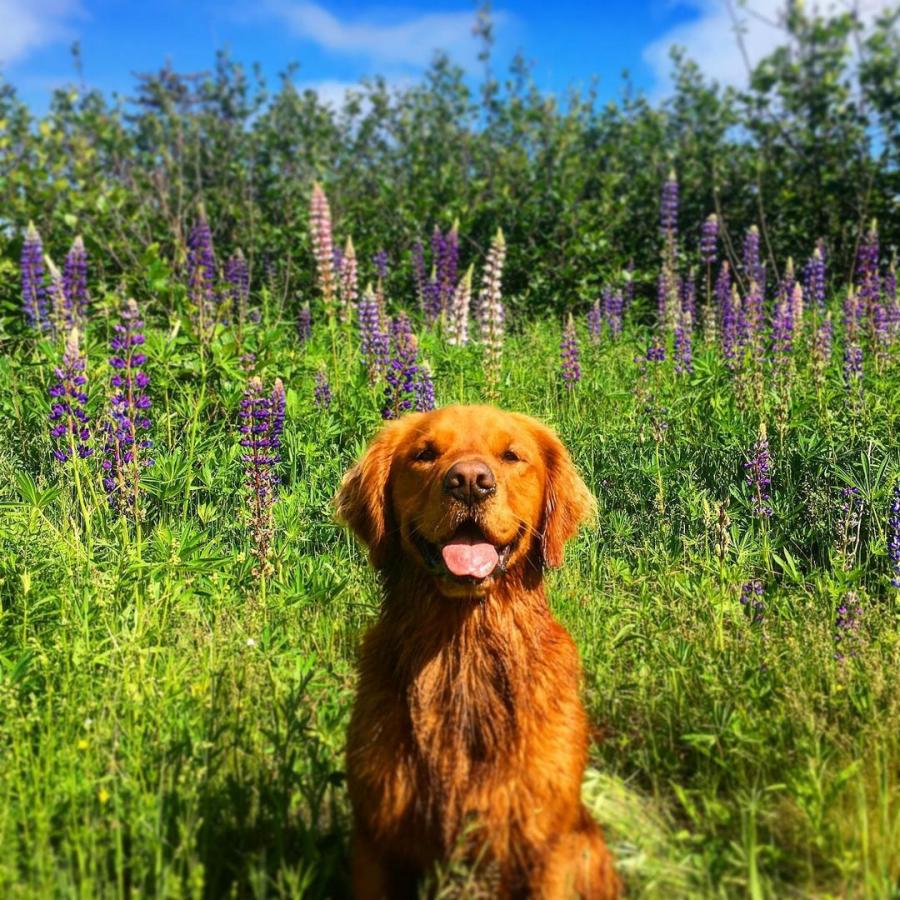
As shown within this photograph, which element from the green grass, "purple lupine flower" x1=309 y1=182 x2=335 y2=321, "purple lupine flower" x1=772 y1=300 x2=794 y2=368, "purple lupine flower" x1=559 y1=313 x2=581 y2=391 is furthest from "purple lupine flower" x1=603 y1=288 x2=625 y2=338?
the green grass

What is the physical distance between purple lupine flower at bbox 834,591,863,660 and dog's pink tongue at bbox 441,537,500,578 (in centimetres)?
151

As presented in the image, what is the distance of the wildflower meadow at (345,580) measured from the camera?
250 centimetres

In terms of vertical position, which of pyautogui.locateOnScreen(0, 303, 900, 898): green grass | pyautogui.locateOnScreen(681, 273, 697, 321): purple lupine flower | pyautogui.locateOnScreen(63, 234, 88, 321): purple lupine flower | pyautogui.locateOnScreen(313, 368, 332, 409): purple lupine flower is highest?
pyautogui.locateOnScreen(681, 273, 697, 321): purple lupine flower

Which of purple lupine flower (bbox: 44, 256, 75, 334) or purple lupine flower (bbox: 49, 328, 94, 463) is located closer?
purple lupine flower (bbox: 49, 328, 94, 463)

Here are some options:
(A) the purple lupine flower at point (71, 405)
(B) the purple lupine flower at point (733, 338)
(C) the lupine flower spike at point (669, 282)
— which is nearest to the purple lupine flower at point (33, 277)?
(A) the purple lupine flower at point (71, 405)

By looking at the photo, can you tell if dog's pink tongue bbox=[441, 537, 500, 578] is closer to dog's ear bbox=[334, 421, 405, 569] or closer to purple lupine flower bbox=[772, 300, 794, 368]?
dog's ear bbox=[334, 421, 405, 569]

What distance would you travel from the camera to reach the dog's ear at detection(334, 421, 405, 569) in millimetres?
2756

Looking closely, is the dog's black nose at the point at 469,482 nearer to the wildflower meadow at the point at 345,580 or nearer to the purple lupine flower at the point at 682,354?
the wildflower meadow at the point at 345,580

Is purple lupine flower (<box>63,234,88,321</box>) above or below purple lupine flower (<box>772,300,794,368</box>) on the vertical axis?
above

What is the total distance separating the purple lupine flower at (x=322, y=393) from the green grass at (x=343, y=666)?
10cm

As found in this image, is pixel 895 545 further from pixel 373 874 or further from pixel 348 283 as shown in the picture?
pixel 348 283

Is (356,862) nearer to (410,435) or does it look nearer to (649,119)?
(410,435)

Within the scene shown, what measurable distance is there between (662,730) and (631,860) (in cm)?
78

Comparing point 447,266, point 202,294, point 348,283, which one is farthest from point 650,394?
point 447,266
